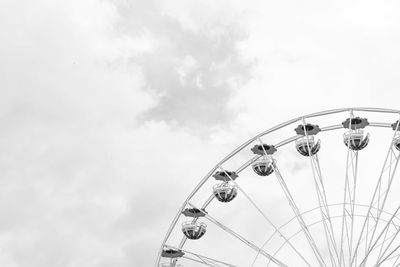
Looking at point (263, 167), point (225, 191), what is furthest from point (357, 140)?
point (225, 191)

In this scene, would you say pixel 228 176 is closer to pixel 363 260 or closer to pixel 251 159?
pixel 251 159

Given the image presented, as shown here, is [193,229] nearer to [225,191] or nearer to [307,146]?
[225,191]

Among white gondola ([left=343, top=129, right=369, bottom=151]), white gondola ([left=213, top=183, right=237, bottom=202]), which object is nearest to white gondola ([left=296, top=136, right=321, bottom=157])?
white gondola ([left=343, top=129, right=369, bottom=151])

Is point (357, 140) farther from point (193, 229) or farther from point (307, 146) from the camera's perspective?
point (193, 229)

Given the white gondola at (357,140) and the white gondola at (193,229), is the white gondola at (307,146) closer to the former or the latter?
the white gondola at (357,140)

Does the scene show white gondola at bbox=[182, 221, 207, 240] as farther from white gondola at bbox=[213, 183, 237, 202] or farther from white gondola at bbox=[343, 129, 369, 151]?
white gondola at bbox=[343, 129, 369, 151]

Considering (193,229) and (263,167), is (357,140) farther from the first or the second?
(193,229)

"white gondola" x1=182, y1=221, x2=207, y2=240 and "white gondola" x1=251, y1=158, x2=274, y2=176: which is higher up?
"white gondola" x1=251, y1=158, x2=274, y2=176

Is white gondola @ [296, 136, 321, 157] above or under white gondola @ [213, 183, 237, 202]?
above

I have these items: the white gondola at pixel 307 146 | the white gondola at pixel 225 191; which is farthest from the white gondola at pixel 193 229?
the white gondola at pixel 307 146

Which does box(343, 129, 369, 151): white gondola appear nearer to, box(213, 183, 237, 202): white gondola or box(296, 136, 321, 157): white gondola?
box(296, 136, 321, 157): white gondola

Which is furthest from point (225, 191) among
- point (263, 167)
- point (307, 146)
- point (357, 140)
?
point (357, 140)

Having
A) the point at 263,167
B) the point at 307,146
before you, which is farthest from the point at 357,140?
the point at 263,167

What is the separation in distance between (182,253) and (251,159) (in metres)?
5.10
